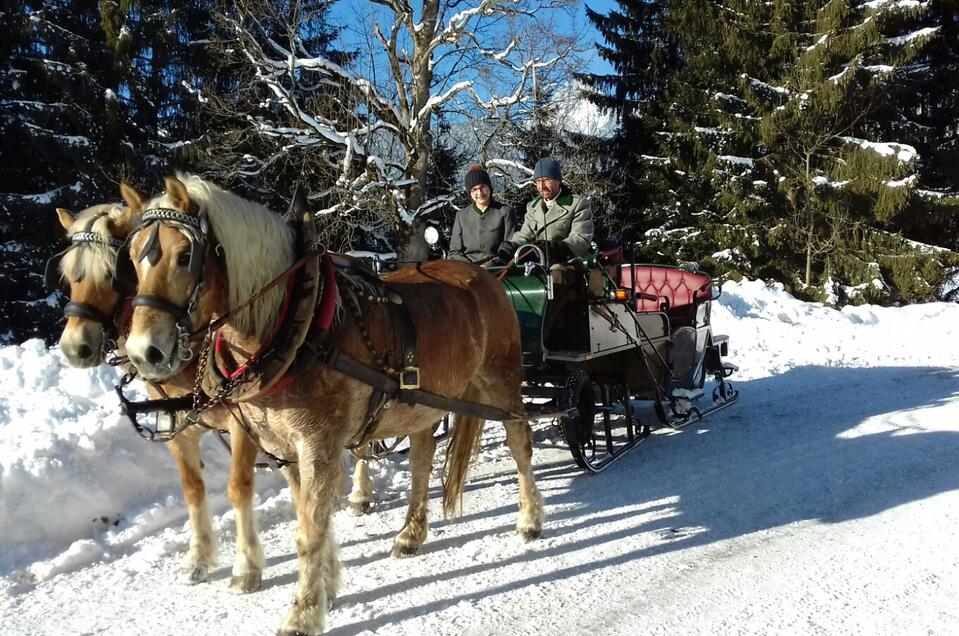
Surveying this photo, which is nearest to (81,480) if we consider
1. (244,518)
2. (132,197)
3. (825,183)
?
(244,518)

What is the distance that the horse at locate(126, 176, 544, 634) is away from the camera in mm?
2367

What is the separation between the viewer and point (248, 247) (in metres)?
2.62

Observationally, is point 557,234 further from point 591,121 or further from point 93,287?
point 591,121

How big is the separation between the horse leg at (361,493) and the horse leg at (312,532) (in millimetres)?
1628

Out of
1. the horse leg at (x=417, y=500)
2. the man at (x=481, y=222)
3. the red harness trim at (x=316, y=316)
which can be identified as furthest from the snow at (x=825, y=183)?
the red harness trim at (x=316, y=316)

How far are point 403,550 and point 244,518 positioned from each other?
0.89m

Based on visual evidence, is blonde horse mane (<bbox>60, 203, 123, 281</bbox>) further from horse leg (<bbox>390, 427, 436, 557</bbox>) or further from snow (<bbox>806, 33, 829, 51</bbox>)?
snow (<bbox>806, 33, 829, 51</bbox>)

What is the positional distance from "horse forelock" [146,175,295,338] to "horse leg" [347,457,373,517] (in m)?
2.08

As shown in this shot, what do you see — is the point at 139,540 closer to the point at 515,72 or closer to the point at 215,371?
the point at 215,371

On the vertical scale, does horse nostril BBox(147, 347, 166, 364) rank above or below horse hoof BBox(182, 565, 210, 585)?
above

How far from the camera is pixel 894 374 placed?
26.6 ft

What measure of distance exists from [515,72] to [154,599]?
12513 millimetres

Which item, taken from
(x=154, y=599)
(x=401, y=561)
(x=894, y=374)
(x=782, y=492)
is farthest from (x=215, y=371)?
(x=894, y=374)

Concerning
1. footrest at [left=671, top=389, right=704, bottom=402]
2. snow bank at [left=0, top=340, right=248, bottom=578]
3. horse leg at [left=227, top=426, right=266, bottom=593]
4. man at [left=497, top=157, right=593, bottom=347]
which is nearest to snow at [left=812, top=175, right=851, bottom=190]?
footrest at [left=671, top=389, right=704, bottom=402]
